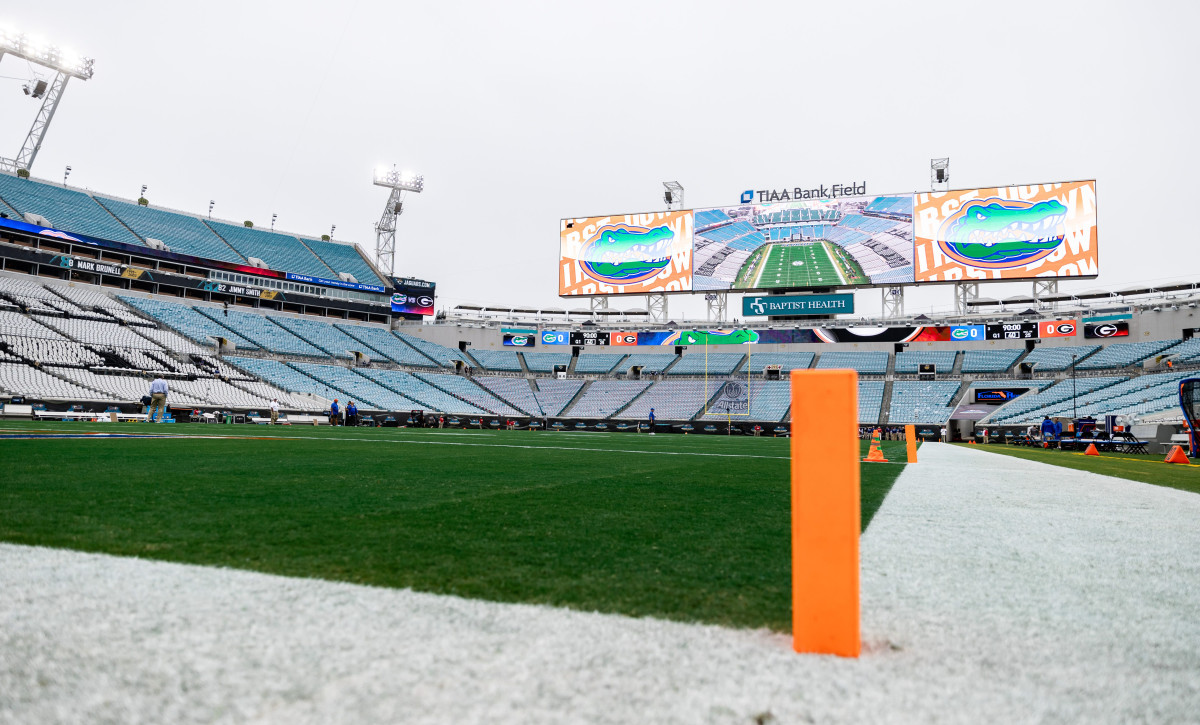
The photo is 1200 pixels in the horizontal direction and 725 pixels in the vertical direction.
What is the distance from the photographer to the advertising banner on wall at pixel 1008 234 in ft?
95.1

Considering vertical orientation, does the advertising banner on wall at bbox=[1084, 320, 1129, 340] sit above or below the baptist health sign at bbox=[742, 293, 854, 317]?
below

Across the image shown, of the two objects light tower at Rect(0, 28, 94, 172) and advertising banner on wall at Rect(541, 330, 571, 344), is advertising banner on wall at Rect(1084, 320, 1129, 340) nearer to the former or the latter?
advertising banner on wall at Rect(541, 330, 571, 344)

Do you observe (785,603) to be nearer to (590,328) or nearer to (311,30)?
(311,30)

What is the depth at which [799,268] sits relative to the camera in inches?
1326

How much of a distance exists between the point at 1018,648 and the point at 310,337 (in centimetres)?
3951

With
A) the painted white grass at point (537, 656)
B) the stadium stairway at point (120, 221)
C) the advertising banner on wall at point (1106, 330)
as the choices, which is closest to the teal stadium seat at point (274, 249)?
the stadium stairway at point (120, 221)

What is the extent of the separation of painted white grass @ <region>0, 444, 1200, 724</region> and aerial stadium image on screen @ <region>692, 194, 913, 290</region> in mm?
32967

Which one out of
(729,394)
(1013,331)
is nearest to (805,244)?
(729,394)

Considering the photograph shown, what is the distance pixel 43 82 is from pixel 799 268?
41268mm

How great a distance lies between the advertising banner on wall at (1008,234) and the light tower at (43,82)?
147ft

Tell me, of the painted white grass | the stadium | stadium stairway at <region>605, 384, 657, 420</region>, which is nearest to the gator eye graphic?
stadium stairway at <region>605, 384, 657, 420</region>

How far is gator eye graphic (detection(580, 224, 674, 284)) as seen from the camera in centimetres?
3559

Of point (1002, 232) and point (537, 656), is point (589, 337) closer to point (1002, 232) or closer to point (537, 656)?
point (1002, 232)

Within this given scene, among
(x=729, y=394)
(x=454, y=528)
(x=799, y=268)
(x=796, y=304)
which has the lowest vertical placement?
(x=454, y=528)
